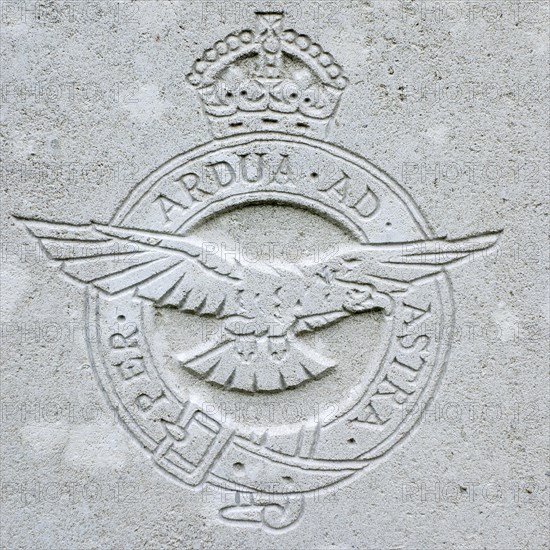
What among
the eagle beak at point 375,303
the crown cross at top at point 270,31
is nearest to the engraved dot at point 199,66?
the crown cross at top at point 270,31

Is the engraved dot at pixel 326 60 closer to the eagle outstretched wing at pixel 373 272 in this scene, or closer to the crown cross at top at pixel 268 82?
the crown cross at top at pixel 268 82

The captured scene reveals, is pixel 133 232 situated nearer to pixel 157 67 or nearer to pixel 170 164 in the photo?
pixel 170 164

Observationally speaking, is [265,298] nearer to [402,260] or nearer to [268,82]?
[402,260]

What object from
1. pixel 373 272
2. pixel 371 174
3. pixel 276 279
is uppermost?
pixel 371 174

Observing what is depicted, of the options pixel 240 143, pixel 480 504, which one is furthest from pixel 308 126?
pixel 480 504

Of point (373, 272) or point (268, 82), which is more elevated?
point (268, 82)

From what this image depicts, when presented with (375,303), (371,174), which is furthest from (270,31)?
(375,303)

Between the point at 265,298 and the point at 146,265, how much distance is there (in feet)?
0.92

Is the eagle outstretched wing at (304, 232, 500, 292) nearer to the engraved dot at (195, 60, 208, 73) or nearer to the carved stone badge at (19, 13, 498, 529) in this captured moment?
the carved stone badge at (19, 13, 498, 529)

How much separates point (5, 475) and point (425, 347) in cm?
100

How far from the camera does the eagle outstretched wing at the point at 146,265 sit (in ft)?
6.81

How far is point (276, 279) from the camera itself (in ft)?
6.88

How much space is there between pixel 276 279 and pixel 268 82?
0.45 metres

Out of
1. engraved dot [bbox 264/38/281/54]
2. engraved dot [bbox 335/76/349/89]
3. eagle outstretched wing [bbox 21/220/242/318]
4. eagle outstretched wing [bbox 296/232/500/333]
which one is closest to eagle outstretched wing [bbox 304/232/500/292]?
eagle outstretched wing [bbox 296/232/500/333]
